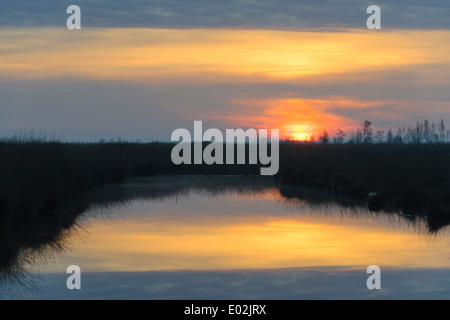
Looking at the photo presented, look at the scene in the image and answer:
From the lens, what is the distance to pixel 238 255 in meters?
12.3

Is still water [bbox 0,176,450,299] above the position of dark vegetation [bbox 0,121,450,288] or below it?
below

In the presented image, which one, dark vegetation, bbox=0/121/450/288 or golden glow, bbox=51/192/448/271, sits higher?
dark vegetation, bbox=0/121/450/288

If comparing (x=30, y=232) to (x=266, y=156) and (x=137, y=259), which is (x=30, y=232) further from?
(x=266, y=156)

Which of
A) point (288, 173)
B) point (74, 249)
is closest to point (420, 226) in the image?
point (74, 249)

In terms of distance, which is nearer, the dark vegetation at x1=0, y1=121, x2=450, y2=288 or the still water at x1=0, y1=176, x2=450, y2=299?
the still water at x1=0, y1=176, x2=450, y2=299

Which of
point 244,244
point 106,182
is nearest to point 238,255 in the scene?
point 244,244

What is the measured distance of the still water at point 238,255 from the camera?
9562 millimetres

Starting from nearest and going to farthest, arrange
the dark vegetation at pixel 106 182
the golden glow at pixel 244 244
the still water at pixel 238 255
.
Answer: the still water at pixel 238 255
the golden glow at pixel 244 244
the dark vegetation at pixel 106 182

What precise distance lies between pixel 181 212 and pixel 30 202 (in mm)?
3972

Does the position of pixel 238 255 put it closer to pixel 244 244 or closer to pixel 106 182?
pixel 244 244

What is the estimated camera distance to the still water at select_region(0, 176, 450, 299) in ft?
31.4

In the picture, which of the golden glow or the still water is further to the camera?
the golden glow

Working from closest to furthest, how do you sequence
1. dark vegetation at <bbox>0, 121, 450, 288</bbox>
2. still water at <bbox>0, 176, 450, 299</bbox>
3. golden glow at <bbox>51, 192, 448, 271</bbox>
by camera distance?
still water at <bbox>0, 176, 450, 299</bbox>
golden glow at <bbox>51, 192, 448, 271</bbox>
dark vegetation at <bbox>0, 121, 450, 288</bbox>

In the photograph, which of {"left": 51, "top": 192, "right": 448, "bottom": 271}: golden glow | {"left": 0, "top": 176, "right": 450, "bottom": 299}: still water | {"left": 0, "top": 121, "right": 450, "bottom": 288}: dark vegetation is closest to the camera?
{"left": 0, "top": 176, "right": 450, "bottom": 299}: still water
